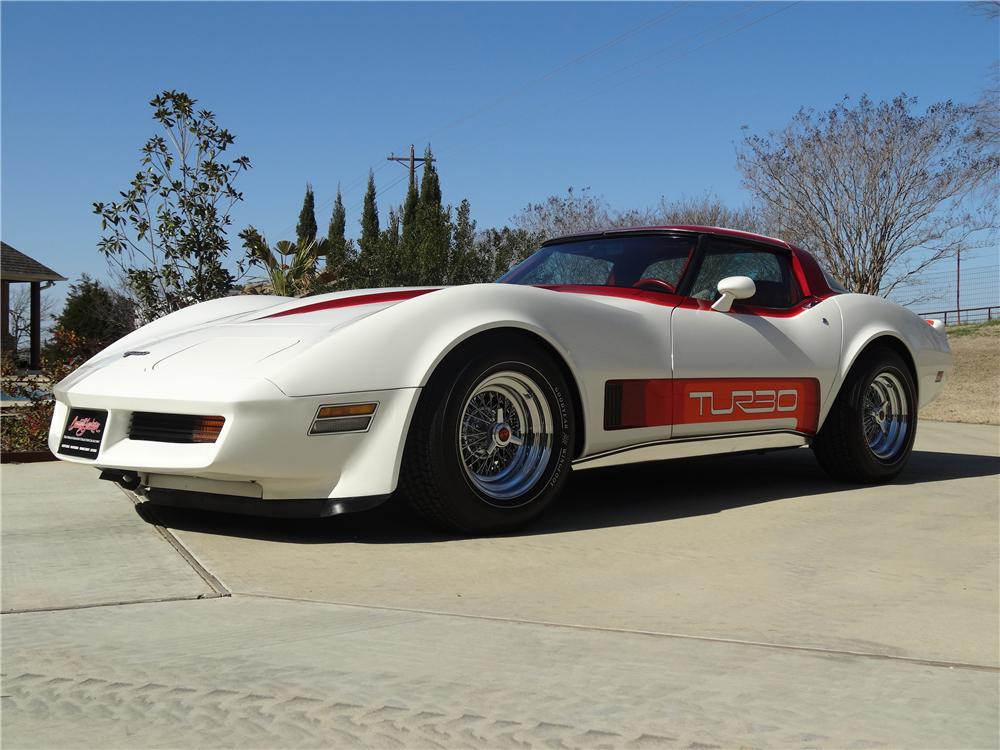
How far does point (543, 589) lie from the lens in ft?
9.72

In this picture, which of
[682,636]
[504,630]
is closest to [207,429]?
[504,630]

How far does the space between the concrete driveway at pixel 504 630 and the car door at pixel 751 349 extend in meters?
0.51

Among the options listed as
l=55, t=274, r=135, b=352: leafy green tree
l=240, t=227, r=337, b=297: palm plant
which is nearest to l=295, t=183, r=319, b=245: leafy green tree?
l=55, t=274, r=135, b=352: leafy green tree

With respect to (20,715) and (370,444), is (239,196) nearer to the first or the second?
(370,444)

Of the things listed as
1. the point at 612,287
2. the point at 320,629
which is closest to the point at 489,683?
the point at 320,629

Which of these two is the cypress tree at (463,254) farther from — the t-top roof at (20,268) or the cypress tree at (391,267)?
the t-top roof at (20,268)

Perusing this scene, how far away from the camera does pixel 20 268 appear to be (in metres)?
26.6

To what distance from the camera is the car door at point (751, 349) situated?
4.46m

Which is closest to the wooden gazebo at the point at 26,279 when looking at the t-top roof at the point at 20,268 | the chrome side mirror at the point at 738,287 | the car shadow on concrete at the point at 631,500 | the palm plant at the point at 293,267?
the t-top roof at the point at 20,268

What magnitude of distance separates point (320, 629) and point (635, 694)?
0.84 meters

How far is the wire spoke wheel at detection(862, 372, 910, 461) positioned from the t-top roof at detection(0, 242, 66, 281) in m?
24.9

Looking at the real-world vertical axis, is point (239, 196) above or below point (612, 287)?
above

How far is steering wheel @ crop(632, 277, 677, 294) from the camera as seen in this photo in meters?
4.65

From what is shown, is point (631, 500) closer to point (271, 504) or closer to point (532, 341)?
point (532, 341)
